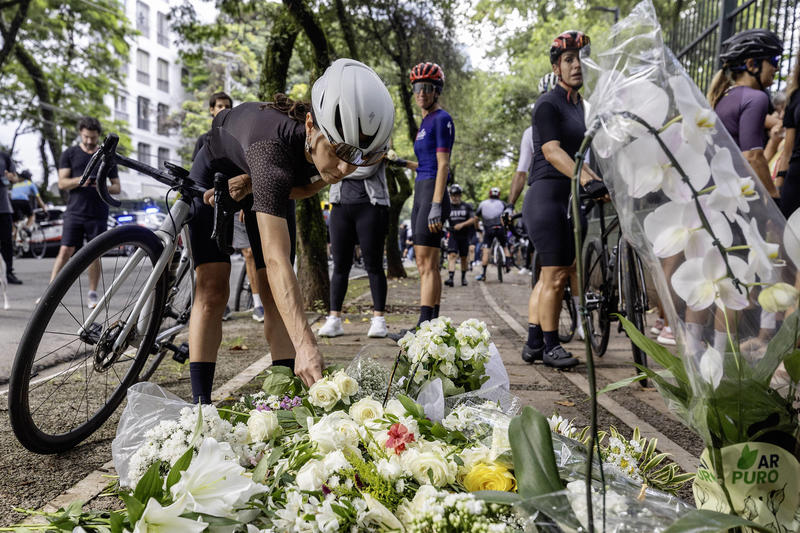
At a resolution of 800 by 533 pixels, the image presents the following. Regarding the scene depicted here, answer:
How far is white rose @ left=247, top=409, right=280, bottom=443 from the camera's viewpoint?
166cm

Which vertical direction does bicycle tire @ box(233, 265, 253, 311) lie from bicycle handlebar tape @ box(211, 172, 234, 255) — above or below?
below

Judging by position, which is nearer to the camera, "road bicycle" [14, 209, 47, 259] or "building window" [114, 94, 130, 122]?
"road bicycle" [14, 209, 47, 259]

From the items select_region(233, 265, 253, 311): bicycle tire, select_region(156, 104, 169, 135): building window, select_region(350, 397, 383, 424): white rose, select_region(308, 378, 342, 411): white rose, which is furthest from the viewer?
select_region(156, 104, 169, 135): building window

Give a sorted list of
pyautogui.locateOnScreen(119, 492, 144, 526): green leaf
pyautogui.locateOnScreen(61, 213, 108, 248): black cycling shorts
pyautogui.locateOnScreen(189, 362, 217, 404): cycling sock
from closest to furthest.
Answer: pyautogui.locateOnScreen(119, 492, 144, 526): green leaf, pyautogui.locateOnScreen(189, 362, 217, 404): cycling sock, pyautogui.locateOnScreen(61, 213, 108, 248): black cycling shorts

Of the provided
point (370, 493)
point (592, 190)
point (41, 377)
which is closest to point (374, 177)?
point (592, 190)

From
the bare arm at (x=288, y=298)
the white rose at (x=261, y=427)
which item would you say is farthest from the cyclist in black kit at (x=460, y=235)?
the white rose at (x=261, y=427)

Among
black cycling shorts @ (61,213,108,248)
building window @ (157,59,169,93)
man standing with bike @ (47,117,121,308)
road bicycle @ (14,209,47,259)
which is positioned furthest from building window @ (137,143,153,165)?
black cycling shorts @ (61,213,108,248)

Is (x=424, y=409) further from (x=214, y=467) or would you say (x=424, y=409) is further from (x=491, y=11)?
(x=491, y=11)

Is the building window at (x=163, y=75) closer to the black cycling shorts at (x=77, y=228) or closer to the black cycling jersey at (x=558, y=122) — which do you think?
the black cycling shorts at (x=77, y=228)

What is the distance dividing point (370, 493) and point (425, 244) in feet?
12.8

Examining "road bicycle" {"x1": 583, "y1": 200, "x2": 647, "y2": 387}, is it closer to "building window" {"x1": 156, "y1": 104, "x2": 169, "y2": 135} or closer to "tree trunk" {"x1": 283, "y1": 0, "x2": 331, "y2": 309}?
"tree trunk" {"x1": 283, "y1": 0, "x2": 331, "y2": 309}

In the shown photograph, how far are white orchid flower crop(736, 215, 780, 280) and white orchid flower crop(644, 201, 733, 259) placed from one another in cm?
3

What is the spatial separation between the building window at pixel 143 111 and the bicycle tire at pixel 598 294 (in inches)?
1691

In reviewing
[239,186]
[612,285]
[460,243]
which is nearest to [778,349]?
[239,186]
